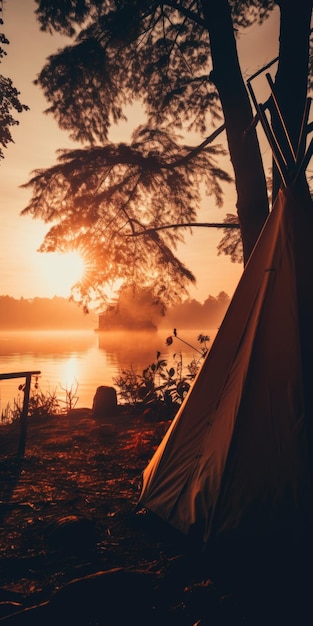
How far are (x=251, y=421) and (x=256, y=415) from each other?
7 centimetres

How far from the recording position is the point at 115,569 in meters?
2.42

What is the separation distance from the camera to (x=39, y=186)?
6543 mm

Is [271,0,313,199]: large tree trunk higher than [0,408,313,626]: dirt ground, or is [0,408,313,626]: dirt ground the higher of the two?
[271,0,313,199]: large tree trunk

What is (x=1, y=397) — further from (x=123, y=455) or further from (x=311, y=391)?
(x=311, y=391)

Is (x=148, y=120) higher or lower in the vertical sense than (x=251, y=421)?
higher

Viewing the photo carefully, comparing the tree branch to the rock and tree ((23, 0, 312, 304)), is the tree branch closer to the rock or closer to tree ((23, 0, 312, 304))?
Result: tree ((23, 0, 312, 304))

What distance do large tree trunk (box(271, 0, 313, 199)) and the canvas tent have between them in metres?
1.98

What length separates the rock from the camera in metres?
8.62

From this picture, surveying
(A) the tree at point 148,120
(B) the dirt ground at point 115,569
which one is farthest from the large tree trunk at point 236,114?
(B) the dirt ground at point 115,569

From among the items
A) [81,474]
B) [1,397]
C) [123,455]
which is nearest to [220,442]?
[81,474]

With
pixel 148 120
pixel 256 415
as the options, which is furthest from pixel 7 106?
pixel 256 415

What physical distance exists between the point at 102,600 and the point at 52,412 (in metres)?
7.75

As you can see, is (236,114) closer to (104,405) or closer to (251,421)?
(251,421)

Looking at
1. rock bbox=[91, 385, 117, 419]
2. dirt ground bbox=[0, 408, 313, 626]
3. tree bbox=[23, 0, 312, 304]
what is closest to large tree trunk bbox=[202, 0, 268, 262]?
tree bbox=[23, 0, 312, 304]
